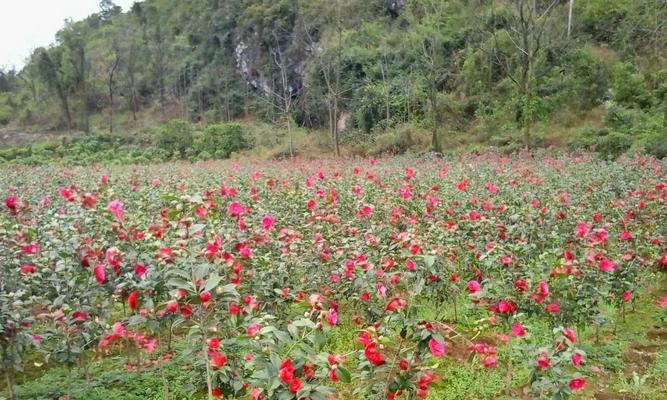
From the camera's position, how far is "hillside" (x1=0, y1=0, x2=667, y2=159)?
17594mm

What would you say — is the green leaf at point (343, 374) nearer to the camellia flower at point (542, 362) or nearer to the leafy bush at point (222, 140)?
the camellia flower at point (542, 362)

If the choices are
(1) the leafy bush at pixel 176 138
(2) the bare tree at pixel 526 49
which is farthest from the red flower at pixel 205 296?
(1) the leafy bush at pixel 176 138

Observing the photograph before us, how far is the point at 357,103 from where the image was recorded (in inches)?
1024

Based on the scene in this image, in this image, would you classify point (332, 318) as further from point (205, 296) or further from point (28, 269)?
point (28, 269)

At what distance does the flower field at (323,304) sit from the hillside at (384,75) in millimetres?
7318

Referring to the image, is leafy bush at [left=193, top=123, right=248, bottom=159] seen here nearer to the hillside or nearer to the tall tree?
the hillside

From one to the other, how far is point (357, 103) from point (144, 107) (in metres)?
29.1

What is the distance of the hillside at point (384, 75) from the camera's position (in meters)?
17.6

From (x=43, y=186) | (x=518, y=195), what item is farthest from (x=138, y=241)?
(x=43, y=186)

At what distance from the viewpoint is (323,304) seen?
101 inches

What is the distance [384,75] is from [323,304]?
24434 mm

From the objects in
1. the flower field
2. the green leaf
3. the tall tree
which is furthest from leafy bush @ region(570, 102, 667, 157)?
the tall tree

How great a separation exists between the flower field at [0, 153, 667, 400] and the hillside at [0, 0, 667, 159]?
7318 millimetres

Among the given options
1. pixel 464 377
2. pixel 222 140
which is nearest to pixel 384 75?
pixel 222 140
